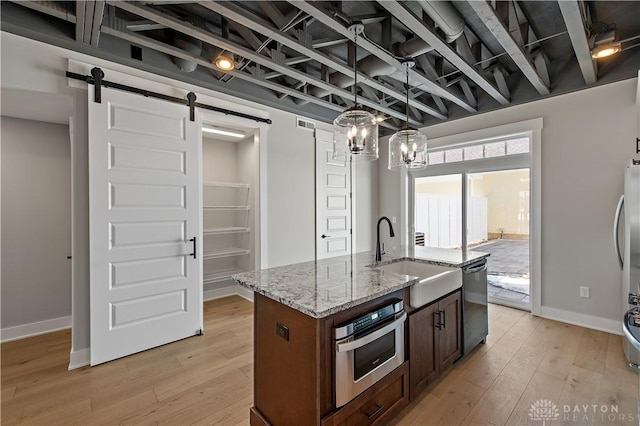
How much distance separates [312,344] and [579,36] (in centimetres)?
329

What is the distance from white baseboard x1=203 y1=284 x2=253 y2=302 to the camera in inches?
178

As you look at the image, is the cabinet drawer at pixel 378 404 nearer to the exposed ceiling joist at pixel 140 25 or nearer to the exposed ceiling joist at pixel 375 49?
the exposed ceiling joist at pixel 375 49

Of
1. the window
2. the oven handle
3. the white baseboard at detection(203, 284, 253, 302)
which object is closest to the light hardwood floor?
the oven handle

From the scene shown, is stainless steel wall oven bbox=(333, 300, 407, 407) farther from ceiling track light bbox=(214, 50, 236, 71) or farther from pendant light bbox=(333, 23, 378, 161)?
ceiling track light bbox=(214, 50, 236, 71)

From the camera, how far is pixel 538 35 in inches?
117

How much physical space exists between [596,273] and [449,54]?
3053 millimetres

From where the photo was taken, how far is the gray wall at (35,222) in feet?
10.2

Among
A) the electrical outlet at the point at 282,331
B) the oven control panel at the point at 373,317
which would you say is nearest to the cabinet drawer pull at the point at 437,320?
the oven control panel at the point at 373,317

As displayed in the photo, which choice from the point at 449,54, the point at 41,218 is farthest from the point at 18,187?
the point at 449,54

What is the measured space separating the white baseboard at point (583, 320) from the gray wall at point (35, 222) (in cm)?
595

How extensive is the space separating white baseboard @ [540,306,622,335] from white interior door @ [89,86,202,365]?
170 inches

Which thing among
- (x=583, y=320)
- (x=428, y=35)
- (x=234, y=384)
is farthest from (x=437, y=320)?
(x=583, y=320)

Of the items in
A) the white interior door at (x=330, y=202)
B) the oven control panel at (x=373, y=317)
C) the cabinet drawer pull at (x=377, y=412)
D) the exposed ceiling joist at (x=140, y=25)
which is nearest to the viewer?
the oven control panel at (x=373, y=317)

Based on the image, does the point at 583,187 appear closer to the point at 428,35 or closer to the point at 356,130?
the point at 428,35
